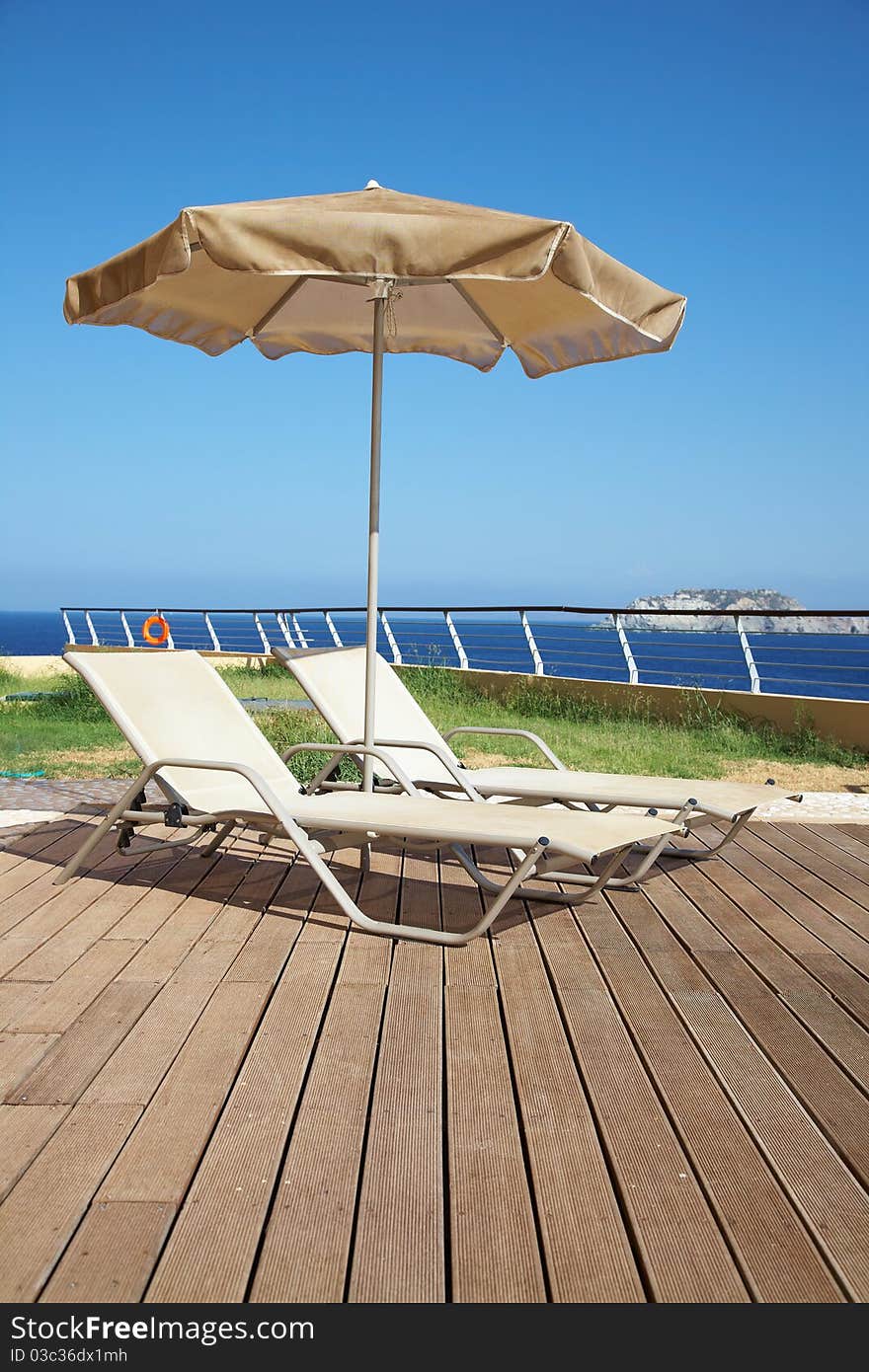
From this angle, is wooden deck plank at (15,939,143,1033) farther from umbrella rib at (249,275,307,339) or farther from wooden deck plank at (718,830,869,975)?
umbrella rib at (249,275,307,339)

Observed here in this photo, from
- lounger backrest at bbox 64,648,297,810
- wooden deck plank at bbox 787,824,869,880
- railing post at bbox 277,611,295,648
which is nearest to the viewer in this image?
lounger backrest at bbox 64,648,297,810

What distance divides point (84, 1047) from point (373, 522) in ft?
7.31

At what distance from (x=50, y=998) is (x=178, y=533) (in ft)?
124

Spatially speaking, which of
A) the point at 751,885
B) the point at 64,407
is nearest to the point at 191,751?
the point at 751,885

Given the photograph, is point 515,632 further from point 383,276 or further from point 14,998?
point 14,998

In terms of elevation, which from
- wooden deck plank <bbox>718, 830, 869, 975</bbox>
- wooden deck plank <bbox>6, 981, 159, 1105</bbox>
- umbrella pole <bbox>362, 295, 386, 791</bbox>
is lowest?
wooden deck plank <bbox>718, 830, 869, 975</bbox>

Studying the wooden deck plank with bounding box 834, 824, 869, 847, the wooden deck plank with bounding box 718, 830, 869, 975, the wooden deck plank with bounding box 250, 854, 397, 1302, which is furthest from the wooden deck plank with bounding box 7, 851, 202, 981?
the wooden deck plank with bounding box 834, 824, 869, 847

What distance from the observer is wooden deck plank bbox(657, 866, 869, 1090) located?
2.28 meters

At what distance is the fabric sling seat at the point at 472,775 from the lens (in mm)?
3514

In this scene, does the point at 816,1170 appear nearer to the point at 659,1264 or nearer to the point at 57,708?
the point at 659,1264

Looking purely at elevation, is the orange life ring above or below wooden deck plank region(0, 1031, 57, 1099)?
below

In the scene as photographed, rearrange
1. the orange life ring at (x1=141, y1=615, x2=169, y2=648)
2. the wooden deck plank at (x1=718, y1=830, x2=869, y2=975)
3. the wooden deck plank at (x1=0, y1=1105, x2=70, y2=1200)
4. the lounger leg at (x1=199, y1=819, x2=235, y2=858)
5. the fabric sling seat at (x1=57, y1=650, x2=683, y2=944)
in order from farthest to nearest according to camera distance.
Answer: the orange life ring at (x1=141, y1=615, x2=169, y2=648) < the lounger leg at (x1=199, y1=819, x2=235, y2=858) < the wooden deck plank at (x1=718, y1=830, x2=869, y2=975) < the fabric sling seat at (x1=57, y1=650, x2=683, y2=944) < the wooden deck plank at (x1=0, y1=1105, x2=70, y2=1200)

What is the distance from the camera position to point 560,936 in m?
3.09

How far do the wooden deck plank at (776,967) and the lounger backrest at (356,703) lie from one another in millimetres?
1122
